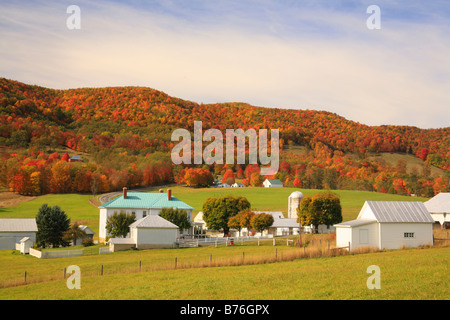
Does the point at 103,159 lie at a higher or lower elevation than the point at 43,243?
higher

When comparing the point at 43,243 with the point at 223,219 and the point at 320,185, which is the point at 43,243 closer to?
the point at 223,219

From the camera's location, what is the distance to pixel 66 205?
99812 millimetres

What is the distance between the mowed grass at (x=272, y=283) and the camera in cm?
2016

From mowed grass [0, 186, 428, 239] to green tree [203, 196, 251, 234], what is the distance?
47.9 feet

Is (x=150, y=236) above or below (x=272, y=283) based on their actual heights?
below

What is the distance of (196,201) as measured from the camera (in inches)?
4176

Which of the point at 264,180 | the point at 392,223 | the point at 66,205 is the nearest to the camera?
the point at 392,223

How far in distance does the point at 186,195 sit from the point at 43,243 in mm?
58100

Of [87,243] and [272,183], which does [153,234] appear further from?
[272,183]

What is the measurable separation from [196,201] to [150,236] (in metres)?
51.0

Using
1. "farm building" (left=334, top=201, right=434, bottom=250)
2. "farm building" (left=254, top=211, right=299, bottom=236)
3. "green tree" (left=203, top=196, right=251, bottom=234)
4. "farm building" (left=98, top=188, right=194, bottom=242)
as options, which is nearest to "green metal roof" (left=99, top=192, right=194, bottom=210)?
"farm building" (left=98, top=188, right=194, bottom=242)

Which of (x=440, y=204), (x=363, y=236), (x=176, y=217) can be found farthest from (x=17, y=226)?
(x=440, y=204)

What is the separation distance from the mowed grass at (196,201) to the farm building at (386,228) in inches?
1446
